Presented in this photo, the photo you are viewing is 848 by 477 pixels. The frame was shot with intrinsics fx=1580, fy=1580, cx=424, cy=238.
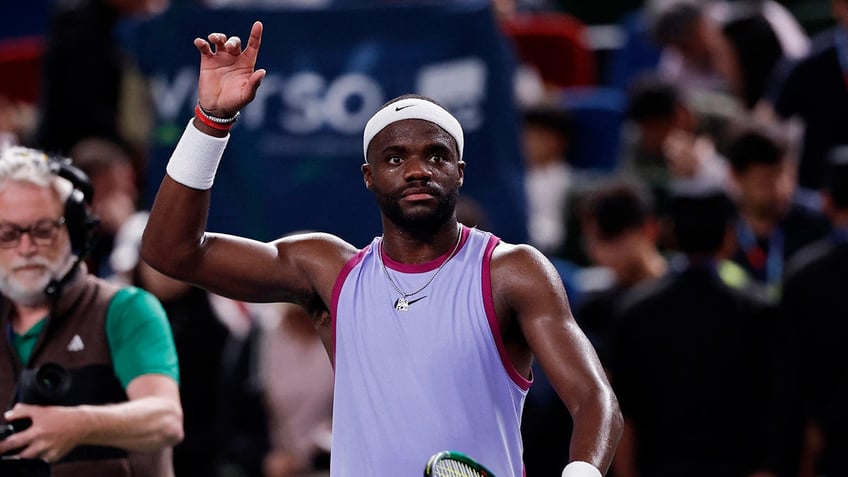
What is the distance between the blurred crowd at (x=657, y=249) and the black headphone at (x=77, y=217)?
1116 millimetres

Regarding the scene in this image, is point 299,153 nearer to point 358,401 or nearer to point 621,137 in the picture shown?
point 621,137

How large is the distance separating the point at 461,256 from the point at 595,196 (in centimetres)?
334

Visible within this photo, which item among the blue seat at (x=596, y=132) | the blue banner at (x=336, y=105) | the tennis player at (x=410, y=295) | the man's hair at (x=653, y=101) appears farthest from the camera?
the blue seat at (x=596, y=132)

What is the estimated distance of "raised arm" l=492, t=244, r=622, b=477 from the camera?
140 inches

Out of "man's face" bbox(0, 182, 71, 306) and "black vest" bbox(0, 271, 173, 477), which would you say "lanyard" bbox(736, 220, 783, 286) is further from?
"man's face" bbox(0, 182, 71, 306)

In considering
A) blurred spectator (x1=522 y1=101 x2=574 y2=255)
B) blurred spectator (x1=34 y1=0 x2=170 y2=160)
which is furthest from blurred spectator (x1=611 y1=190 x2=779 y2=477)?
blurred spectator (x1=34 y1=0 x2=170 y2=160)

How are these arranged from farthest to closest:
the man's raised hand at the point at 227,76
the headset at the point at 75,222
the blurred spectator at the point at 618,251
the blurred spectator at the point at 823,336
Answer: the blurred spectator at the point at 618,251 → the blurred spectator at the point at 823,336 → the headset at the point at 75,222 → the man's raised hand at the point at 227,76

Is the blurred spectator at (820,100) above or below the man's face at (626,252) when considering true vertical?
above

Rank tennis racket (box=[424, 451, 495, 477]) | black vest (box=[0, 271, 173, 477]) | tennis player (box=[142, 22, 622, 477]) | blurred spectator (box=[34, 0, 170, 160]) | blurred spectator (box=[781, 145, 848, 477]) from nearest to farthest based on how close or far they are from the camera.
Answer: tennis racket (box=[424, 451, 495, 477]) → tennis player (box=[142, 22, 622, 477]) → black vest (box=[0, 271, 173, 477]) → blurred spectator (box=[781, 145, 848, 477]) → blurred spectator (box=[34, 0, 170, 160])

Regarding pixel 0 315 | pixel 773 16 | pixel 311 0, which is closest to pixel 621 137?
pixel 773 16

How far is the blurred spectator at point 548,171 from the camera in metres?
8.84

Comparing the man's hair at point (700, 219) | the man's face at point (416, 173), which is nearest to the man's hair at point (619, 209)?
the man's hair at point (700, 219)

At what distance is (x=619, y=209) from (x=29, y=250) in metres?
3.18

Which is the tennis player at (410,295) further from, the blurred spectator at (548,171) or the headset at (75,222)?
the blurred spectator at (548,171)
